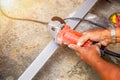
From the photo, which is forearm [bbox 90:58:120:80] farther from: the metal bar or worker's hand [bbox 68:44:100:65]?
the metal bar

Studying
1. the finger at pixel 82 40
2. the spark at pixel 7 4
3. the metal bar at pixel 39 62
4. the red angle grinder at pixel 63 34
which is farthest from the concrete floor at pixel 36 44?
the finger at pixel 82 40

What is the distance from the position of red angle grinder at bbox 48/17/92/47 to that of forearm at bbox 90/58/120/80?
21 cm

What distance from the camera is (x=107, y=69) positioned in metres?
1.41

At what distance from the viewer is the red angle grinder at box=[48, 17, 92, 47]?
1.66 metres

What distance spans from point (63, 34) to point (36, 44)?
520mm

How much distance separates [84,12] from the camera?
2158 millimetres

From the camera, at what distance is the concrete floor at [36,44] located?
198 centimetres

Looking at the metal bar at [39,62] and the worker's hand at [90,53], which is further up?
the worker's hand at [90,53]

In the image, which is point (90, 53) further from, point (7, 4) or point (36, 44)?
point (7, 4)

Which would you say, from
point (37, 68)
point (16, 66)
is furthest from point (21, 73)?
point (37, 68)

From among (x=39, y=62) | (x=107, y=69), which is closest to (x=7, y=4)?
(x=39, y=62)

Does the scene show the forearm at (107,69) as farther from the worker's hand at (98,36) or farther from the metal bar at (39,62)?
the metal bar at (39,62)

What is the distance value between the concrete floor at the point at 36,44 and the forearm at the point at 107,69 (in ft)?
1.68

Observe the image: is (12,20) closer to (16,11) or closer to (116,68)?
(16,11)
